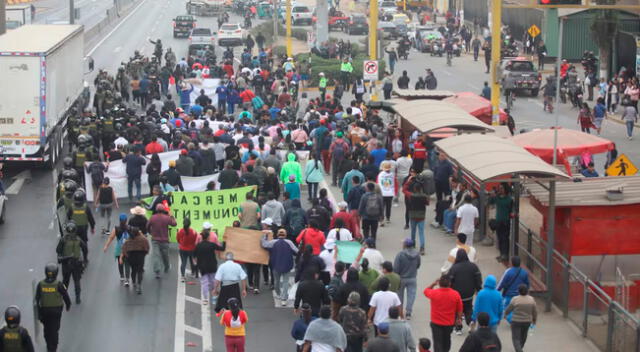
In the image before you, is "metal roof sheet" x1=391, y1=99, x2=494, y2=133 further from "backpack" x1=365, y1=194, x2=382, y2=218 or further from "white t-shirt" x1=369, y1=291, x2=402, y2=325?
"white t-shirt" x1=369, y1=291, x2=402, y2=325

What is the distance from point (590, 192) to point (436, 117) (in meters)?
7.60

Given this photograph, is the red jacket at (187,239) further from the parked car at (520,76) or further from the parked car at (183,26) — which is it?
the parked car at (183,26)

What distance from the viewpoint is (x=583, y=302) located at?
18438 millimetres

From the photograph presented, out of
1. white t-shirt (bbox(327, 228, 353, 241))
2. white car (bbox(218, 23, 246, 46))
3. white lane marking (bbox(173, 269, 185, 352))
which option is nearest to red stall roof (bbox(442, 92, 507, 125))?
white lane marking (bbox(173, 269, 185, 352))

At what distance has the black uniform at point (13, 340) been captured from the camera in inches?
598

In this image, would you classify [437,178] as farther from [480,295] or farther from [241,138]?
[480,295]

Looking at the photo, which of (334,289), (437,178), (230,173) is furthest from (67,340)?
(437,178)

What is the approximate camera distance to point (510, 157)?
1972 centimetres

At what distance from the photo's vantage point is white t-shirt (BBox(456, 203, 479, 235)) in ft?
70.3

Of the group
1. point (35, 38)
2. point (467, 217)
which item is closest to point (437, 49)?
point (35, 38)

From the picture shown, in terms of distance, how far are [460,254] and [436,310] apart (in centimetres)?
145

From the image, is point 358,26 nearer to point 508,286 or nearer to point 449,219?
point 449,219

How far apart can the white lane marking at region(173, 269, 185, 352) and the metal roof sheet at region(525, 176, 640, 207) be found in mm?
6217

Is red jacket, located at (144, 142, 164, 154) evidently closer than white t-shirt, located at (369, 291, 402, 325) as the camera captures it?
No
